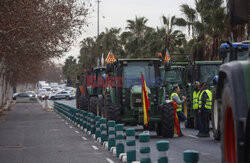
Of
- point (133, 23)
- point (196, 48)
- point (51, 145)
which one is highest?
point (133, 23)

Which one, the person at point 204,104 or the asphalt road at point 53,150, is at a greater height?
the person at point 204,104

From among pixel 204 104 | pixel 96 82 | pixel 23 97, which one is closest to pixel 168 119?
pixel 204 104

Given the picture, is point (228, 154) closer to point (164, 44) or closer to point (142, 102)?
point (142, 102)

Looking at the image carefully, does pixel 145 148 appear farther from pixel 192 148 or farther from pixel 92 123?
pixel 92 123

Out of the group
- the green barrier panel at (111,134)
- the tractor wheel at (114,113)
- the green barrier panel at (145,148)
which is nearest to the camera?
the green barrier panel at (145,148)

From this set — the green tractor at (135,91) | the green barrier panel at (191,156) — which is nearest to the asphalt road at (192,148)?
the green tractor at (135,91)

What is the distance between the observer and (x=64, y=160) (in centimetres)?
1459

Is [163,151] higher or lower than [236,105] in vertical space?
lower

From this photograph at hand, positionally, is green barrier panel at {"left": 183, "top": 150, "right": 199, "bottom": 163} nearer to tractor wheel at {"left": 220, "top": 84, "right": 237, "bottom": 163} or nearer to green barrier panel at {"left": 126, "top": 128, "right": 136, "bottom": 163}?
tractor wheel at {"left": 220, "top": 84, "right": 237, "bottom": 163}

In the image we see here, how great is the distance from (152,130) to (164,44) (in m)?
33.5

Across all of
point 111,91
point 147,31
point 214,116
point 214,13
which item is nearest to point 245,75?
point 214,116

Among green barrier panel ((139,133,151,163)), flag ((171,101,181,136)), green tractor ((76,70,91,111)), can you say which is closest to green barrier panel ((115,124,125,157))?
green barrier panel ((139,133,151,163))

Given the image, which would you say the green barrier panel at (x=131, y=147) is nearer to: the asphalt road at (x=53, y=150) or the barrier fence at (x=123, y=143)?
the barrier fence at (x=123, y=143)

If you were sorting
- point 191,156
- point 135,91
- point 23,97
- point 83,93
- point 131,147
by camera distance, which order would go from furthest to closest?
point 23,97, point 83,93, point 135,91, point 131,147, point 191,156
